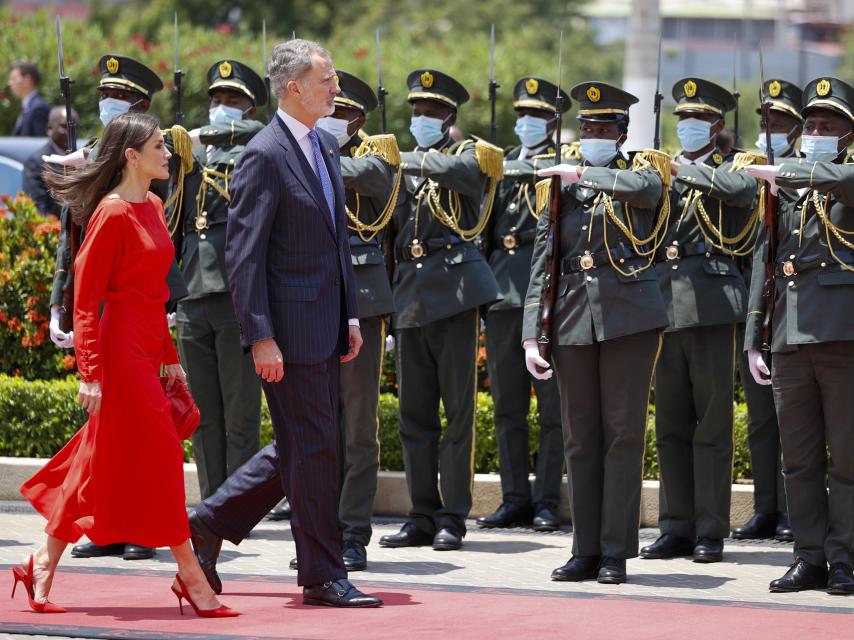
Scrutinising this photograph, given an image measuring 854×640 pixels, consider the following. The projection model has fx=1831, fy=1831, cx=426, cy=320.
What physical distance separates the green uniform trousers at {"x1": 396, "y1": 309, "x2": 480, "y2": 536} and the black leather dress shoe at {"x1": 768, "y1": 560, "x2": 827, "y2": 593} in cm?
192

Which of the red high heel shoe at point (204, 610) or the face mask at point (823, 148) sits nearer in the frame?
the red high heel shoe at point (204, 610)

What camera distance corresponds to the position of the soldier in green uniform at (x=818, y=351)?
8.09 meters

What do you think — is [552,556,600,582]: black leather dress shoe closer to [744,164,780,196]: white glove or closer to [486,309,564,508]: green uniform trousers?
[486,309,564,508]: green uniform trousers

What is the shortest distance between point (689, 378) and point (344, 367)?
1.76 meters


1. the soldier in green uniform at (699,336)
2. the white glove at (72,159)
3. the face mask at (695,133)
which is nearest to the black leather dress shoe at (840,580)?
the soldier in green uniform at (699,336)

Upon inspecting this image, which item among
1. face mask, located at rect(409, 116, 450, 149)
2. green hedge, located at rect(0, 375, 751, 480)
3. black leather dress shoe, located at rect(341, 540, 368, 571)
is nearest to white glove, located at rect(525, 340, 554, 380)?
black leather dress shoe, located at rect(341, 540, 368, 571)

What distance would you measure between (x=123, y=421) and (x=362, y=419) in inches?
76.6

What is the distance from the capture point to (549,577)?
843 centimetres

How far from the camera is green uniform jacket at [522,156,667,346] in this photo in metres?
8.27

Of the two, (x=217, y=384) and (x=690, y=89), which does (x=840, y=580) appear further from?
(x=217, y=384)

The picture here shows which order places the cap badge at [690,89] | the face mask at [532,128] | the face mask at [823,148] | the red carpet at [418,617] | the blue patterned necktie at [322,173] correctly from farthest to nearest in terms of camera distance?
the face mask at [532,128], the cap badge at [690,89], the face mask at [823,148], the blue patterned necktie at [322,173], the red carpet at [418,617]

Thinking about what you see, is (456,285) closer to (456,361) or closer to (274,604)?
(456,361)

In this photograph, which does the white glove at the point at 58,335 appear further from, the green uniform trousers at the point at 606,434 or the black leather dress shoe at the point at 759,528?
the black leather dress shoe at the point at 759,528

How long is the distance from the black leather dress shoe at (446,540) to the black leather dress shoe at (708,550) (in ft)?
3.94
